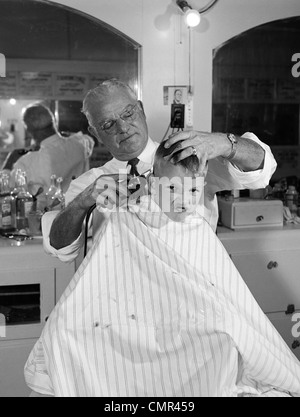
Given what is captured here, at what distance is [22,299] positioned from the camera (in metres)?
2.66

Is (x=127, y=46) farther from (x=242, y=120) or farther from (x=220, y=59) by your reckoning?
(x=242, y=120)

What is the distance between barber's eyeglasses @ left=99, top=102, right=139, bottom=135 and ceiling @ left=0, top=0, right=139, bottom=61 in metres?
1.33

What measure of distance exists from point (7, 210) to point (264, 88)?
5.47 feet

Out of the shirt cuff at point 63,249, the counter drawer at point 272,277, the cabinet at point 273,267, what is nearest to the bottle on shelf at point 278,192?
the cabinet at point 273,267

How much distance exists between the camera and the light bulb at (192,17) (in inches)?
117

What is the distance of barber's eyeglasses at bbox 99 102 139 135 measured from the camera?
70.2 inches

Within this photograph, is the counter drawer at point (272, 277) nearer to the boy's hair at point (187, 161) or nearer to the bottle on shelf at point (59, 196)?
the bottle on shelf at point (59, 196)

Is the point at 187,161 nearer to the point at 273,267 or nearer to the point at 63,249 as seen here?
the point at 63,249

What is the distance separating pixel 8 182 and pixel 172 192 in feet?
5.46

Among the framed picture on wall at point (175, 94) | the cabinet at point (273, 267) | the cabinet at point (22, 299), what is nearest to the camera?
the cabinet at point (22, 299)

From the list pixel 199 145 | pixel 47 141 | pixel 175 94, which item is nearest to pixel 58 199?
pixel 47 141

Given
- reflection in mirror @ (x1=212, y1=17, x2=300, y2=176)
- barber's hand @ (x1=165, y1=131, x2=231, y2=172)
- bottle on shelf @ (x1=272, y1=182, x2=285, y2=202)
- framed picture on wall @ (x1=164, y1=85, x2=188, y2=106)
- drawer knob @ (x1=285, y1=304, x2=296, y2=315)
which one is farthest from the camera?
bottle on shelf @ (x1=272, y1=182, x2=285, y2=202)

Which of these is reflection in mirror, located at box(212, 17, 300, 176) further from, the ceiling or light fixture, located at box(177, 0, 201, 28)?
the ceiling

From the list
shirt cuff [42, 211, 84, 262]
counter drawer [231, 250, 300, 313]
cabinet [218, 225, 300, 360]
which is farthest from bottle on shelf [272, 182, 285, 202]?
shirt cuff [42, 211, 84, 262]
